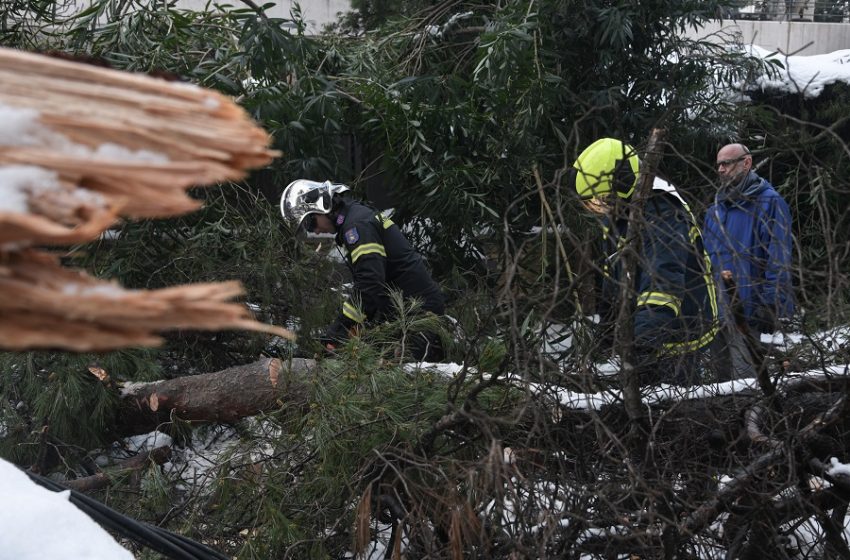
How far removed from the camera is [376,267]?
500 cm

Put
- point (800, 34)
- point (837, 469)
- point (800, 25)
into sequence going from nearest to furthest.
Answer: point (837, 469)
point (800, 25)
point (800, 34)

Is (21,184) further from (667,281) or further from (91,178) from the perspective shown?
(667,281)

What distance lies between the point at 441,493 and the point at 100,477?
→ 1874 millimetres

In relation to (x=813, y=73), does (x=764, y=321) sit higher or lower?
lower

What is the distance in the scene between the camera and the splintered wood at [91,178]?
1059 millimetres

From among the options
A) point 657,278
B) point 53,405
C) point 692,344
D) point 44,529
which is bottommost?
point 53,405

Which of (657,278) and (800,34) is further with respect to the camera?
(800,34)

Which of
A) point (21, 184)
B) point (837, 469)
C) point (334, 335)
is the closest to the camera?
point (21, 184)

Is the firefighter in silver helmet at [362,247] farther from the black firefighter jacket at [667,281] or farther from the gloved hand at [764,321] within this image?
the gloved hand at [764,321]

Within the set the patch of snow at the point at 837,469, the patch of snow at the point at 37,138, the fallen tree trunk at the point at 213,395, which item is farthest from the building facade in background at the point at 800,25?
the patch of snow at the point at 37,138

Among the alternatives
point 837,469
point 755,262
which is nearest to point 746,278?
point 755,262

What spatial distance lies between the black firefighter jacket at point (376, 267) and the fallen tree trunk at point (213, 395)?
2.26 feet

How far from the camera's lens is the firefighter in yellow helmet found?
2.65 meters

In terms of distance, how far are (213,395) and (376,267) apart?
47.0 inches
